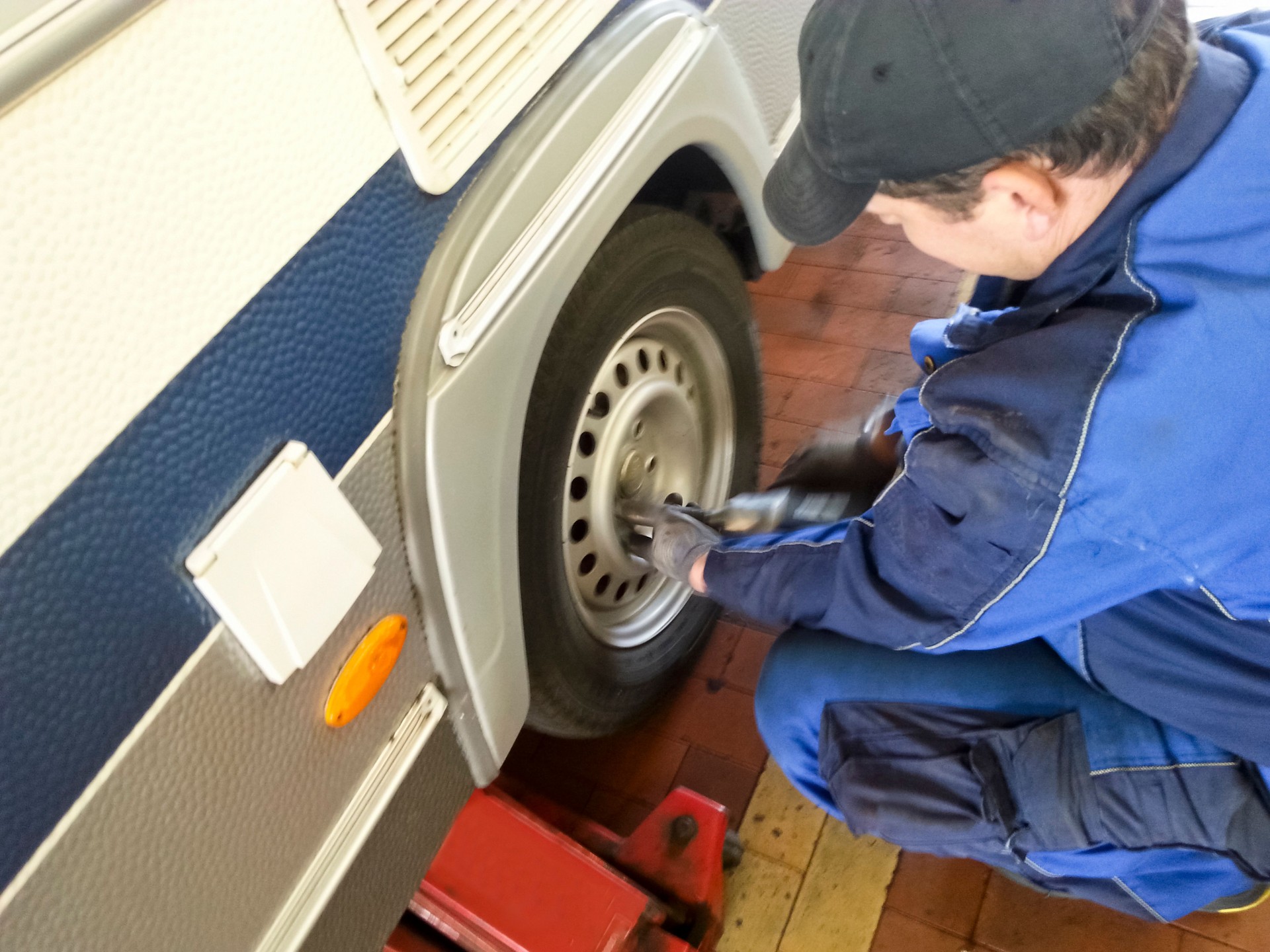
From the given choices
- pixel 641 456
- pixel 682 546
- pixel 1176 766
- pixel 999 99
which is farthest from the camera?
pixel 641 456

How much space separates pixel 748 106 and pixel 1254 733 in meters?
1.06

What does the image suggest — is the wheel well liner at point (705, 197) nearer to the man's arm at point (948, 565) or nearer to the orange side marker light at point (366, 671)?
the man's arm at point (948, 565)

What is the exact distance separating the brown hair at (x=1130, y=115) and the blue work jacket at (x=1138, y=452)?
20 millimetres

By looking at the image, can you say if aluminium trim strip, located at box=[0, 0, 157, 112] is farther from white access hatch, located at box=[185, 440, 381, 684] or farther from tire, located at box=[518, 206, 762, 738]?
tire, located at box=[518, 206, 762, 738]

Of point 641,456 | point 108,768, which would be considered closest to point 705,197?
point 641,456

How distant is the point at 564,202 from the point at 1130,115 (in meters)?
0.54

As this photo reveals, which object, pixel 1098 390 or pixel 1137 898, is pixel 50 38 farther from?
pixel 1137 898

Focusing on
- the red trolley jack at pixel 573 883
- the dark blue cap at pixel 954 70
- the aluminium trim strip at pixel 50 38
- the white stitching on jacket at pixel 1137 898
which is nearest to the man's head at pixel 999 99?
the dark blue cap at pixel 954 70

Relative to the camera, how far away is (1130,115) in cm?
73

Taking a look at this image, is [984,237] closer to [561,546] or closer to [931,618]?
[931,618]

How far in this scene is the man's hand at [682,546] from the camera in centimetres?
122

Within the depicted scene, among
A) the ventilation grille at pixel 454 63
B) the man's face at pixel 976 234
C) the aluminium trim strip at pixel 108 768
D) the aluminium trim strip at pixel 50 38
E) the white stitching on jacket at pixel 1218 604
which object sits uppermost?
the aluminium trim strip at pixel 50 38

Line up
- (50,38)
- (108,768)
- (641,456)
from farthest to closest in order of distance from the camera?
(641,456)
(108,768)
(50,38)

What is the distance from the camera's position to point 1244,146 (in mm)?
723
